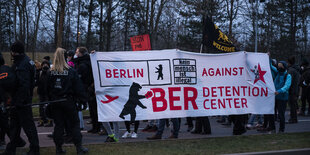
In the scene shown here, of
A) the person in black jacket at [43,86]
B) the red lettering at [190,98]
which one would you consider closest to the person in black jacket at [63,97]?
the red lettering at [190,98]

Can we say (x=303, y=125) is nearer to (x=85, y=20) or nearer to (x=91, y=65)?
(x=91, y=65)

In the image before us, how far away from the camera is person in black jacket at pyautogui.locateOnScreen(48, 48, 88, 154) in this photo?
6.19m

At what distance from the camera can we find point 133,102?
771 cm

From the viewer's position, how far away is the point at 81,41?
3653 cm

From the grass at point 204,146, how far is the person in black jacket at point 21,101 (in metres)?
0.58

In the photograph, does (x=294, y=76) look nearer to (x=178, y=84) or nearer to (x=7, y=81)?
(x=178, y=84)

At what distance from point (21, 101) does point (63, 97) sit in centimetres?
71

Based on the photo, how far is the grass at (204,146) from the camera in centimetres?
639

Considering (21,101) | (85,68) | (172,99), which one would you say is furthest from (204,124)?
(21,101)

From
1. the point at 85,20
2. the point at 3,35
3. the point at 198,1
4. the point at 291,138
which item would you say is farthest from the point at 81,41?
the point at 291,138

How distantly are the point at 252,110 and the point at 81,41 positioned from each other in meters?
30.0

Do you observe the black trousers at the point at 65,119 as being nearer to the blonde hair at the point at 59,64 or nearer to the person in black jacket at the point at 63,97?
the person in black jacket at the point at 63,97

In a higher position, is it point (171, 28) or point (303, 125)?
point (171, 28)

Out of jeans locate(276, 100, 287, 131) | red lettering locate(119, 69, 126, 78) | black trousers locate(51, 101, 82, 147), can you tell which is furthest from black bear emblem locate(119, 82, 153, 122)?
jeans locate(276, 100, 287, 131)
